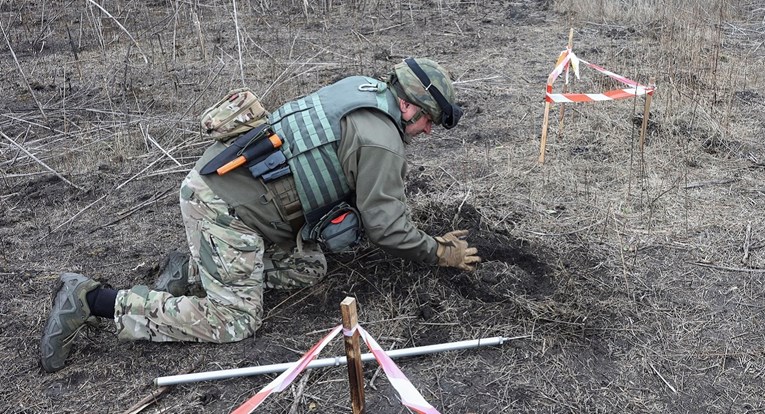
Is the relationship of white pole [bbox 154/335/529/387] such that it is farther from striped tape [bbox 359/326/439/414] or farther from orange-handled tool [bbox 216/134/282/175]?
orange-handled tool [bbox 216/134/282/175]

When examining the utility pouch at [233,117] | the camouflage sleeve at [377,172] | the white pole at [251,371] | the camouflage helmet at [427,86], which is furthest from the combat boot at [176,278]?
the camouflage helmet at [427,86]

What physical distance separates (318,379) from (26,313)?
68.2 inches

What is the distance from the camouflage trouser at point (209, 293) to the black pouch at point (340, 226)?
34 cm

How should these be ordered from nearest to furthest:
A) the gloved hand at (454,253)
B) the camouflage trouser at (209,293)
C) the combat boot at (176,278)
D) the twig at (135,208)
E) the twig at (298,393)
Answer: the twig at (298,393) < the camouflage trouser at (209,293) < the gloved hand at (454,253) < the combat boot at (176,278) < the twig at (135,208)

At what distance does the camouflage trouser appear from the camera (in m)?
3.28

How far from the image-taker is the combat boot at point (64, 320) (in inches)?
125

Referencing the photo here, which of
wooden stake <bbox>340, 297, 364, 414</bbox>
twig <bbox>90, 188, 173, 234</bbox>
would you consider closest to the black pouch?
wooden stake <bbox>340, 297, 364, 414</bbox>

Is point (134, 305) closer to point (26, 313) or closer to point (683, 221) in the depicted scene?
point (26, 313)

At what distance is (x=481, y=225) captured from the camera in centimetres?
426

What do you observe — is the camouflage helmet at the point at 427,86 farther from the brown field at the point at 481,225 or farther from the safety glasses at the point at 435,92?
the brown field at the point at 481,225

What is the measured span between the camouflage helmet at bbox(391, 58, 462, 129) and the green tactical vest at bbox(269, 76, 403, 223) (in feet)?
0.35

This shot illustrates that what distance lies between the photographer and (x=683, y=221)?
441cm

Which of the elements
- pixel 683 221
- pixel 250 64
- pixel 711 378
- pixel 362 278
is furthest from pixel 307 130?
pixel 250 64

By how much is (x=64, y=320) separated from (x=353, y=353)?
1612 millimetres
